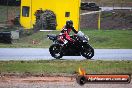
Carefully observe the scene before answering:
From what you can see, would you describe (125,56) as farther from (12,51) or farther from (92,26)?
(92,26)

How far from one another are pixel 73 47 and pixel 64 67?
2814 millimetres

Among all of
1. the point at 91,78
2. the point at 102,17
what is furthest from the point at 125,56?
the point at 102,17

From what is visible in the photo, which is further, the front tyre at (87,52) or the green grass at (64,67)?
the front tyre at (87,52)

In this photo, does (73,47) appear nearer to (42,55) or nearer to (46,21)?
(42,55)

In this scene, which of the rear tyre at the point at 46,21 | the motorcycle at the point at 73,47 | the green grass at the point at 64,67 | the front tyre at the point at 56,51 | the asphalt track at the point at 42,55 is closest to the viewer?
the green grass at the point at 64,67

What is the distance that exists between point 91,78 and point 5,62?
8.84 meters

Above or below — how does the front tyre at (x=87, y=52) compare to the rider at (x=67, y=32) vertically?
below

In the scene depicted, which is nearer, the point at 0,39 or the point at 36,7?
the point at 0,39

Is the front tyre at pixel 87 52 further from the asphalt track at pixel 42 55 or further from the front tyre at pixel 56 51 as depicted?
the front tyre at pixel 56 51

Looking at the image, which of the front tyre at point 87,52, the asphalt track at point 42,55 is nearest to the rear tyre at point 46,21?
the asphalt track at point 42,55

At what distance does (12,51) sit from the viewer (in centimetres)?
2275

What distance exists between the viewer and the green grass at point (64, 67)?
51.5ft

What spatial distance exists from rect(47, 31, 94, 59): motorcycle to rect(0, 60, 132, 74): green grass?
3.76ft

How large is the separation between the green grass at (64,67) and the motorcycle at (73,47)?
3.76 ft
